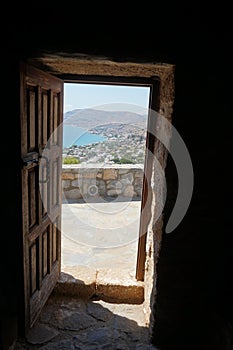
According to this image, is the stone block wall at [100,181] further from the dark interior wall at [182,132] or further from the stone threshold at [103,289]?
the dark interior wall at [182,132]

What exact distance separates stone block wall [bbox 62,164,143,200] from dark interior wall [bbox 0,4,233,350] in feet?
11.3

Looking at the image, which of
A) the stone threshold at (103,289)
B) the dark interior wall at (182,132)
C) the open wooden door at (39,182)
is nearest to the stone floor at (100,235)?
the stone threshold at (103,289)

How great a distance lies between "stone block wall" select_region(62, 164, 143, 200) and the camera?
197 inches

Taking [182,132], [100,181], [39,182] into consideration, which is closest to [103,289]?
[39,182]

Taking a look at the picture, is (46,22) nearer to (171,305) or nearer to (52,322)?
(171,305)

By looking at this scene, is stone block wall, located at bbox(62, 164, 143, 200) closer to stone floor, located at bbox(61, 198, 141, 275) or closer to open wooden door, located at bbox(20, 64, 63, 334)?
stone floor, located at bbox(61, 198, 141, 275)

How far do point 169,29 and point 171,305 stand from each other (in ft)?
5.19

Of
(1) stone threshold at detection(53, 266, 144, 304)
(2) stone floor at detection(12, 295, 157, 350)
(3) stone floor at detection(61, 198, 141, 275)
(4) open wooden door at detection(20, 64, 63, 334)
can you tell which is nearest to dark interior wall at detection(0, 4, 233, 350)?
(4) open wooden door at detection(20, 64, 63, 334)

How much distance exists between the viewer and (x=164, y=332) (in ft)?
5.58

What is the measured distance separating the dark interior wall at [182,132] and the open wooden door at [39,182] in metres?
0.07

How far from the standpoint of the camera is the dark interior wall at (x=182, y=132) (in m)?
1.28

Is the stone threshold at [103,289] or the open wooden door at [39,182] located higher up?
the open wooden door at [39,182]

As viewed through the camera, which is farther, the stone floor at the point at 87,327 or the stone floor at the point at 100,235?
the stone floor at the point at 100,235

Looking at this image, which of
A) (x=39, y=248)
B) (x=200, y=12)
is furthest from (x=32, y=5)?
(x=39, y=248)
